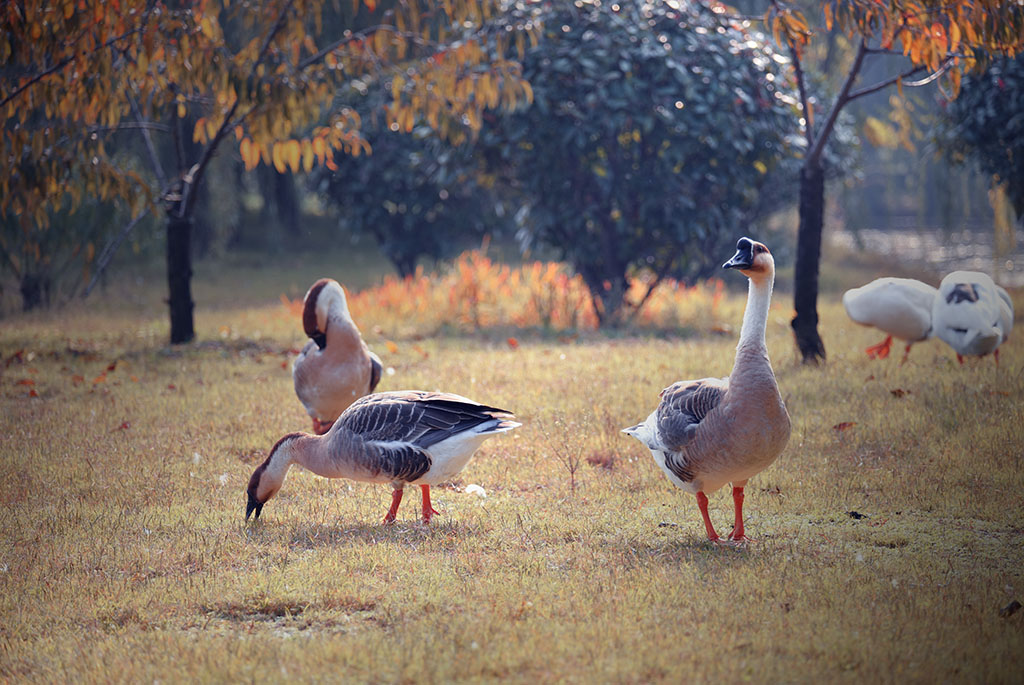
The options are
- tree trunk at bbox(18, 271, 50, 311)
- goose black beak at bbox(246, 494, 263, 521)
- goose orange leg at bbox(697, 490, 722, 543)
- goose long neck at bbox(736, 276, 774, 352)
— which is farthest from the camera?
tree trunk at bbox(18, 271, 50, 311)

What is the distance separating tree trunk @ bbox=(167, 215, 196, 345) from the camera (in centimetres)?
1295

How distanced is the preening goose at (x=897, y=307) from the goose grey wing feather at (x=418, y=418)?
559 centimetres

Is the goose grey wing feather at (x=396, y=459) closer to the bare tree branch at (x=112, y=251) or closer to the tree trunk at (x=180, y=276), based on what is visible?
the bare tree branch at (x=112, y=251)

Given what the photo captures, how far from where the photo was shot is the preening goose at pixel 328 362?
26.0 ft

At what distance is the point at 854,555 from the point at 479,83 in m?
6.87

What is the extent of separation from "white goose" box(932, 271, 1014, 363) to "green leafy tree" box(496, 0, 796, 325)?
4270mm

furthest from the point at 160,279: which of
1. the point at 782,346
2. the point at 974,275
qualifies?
the point at 974,275

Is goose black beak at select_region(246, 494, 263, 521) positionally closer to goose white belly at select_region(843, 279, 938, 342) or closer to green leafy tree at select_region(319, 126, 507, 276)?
goose white belly at select_region(843, 279, 938, 342)

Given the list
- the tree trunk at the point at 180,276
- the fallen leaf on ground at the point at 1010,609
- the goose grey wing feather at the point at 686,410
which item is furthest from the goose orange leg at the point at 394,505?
the tree trunk at the point at 180,276

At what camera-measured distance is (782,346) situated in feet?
40.2

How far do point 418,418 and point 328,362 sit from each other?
2181mm

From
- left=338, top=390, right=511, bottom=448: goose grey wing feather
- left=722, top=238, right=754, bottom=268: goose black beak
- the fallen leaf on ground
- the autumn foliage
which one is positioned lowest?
the autumn foliage

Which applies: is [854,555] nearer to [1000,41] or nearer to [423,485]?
[423,485]

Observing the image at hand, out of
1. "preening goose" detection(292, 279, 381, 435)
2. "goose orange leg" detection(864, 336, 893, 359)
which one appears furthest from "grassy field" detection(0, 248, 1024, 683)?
"goose orange leg" detection(864, 336, 893, 359)
